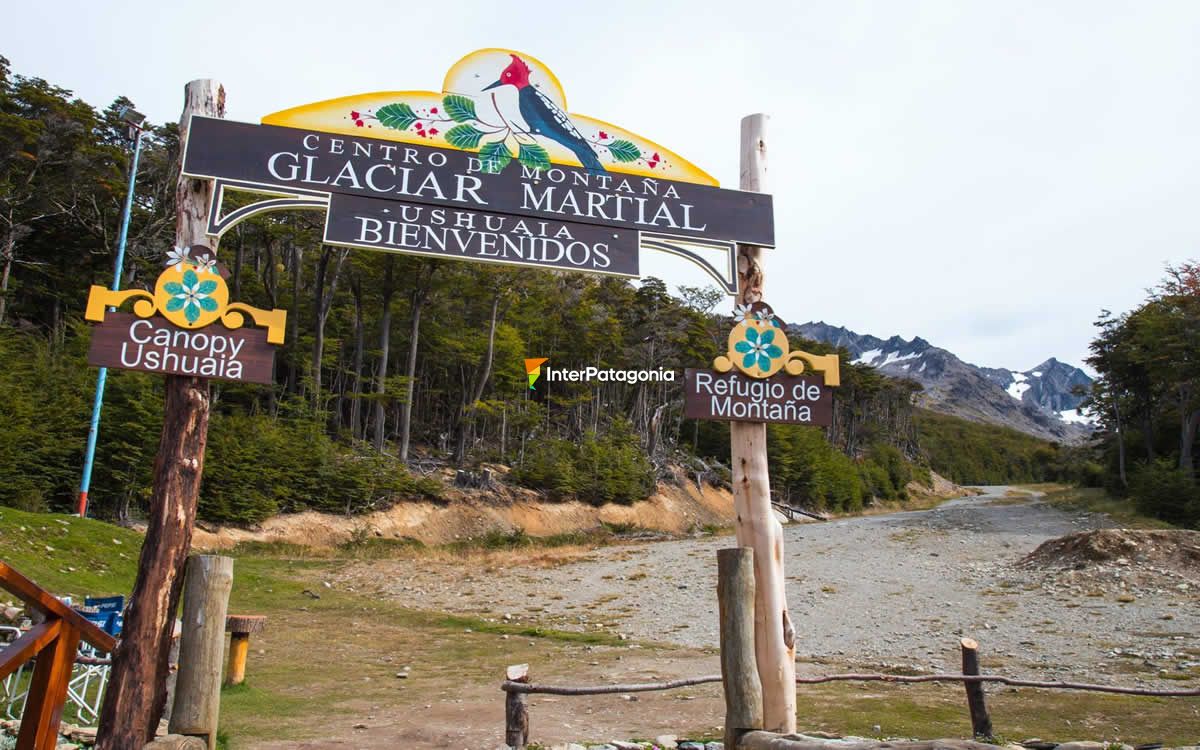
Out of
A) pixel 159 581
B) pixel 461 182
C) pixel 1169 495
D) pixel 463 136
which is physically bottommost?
pixel 159 581

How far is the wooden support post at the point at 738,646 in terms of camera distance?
520 centimetres

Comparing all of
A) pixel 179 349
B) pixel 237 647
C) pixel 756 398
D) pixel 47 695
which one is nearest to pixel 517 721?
pixel 756 398

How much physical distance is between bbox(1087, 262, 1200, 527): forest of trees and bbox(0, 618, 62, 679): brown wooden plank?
37123 mm

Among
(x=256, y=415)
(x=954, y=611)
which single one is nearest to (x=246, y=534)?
(x=256, y=415)

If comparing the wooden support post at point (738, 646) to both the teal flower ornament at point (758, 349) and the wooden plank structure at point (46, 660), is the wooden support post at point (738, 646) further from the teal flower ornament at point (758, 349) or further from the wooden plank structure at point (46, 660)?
the wooden plank structure at point (46, 660)

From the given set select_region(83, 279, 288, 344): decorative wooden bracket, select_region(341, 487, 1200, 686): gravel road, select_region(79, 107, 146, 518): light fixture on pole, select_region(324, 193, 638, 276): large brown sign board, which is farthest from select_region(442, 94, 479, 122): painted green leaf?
select_region(79, 107, 146, 518): light fixture on pole

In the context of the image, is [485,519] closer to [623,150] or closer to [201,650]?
[623,150]

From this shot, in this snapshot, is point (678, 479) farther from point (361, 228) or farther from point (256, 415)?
point (361, 228)

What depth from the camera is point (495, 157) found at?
20.3 ft

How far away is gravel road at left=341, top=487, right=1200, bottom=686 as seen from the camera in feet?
37.8

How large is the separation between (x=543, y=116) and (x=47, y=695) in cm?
490

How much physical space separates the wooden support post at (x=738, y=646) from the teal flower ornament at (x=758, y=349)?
4.65 feet

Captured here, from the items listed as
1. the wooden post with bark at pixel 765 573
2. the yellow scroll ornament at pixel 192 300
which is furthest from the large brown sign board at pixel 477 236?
the wooden post with bark at pixel 765 573

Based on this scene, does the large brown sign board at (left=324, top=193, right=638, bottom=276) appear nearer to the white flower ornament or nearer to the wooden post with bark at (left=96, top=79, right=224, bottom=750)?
the white flower ornament
